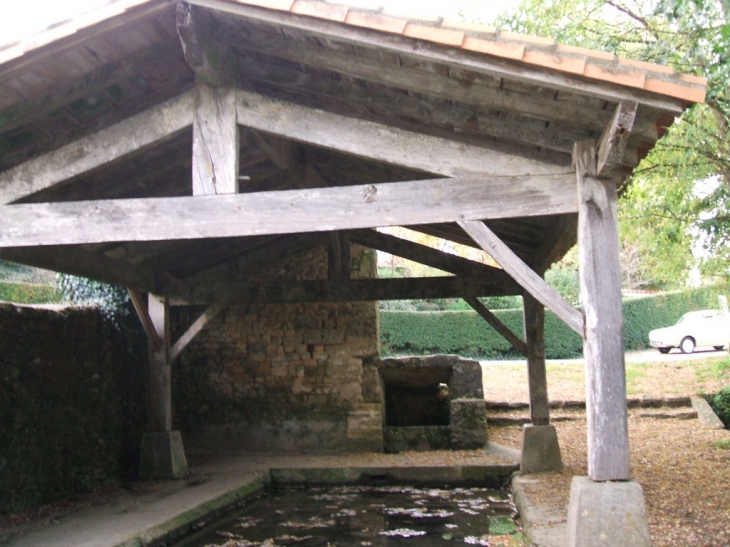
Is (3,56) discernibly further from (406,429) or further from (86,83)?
(406,429)

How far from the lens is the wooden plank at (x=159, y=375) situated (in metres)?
7.95

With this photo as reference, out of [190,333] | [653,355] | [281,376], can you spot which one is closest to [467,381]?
[281,376]

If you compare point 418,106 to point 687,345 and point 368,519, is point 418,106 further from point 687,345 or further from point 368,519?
point 687,345

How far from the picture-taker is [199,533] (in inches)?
234

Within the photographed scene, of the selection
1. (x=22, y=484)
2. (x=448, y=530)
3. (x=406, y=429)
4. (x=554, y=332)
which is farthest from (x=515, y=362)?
(x=22, y=484)

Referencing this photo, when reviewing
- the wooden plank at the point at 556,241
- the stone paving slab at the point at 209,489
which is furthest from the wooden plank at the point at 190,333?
the wooden plank at the point at 556,241

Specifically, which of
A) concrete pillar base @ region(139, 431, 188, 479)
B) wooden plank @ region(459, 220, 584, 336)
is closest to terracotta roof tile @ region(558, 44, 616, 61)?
wooden plank @ region(459, 220, 584, 336)

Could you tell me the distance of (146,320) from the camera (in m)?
7.79

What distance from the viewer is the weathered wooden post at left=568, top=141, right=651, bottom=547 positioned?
3.87 m

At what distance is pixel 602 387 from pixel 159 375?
555 centimetres

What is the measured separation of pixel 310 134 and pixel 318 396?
20.2 ft

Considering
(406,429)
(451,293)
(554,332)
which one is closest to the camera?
(451,293)

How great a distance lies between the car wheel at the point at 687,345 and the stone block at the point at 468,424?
1062cm

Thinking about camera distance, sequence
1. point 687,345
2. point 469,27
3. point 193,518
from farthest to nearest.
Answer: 1. point 687,345
2. point 193,518
3. point 469,27
